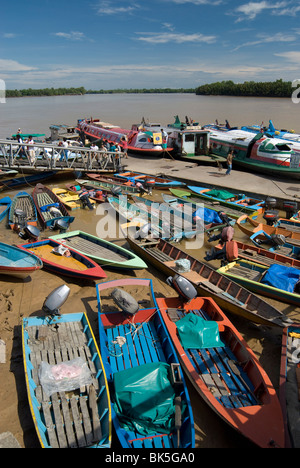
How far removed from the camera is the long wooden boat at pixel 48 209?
14.1 meters

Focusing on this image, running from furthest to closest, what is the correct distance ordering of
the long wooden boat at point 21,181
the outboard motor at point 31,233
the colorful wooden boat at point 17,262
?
1. the long wooden boat at point 21,181
2. the outboard motor at point 31,233
3. the colorful wooden boat at point 17,262

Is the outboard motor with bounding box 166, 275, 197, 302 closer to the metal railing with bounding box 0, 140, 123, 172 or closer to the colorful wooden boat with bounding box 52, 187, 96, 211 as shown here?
the colorful wooden boat with bounding box 52, 187, 96, 211

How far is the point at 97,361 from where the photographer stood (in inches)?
260

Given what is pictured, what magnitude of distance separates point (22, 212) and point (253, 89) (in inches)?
3833

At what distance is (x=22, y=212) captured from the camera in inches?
570

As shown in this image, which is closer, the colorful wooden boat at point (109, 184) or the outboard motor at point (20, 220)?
the outboard motor at point (20, 220)

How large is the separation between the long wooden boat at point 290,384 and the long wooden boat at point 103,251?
16.5ft

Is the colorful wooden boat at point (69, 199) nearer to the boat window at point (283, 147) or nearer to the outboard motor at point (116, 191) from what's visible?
the outboard motor at point (116, 191)

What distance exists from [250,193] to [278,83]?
84517 millimetres

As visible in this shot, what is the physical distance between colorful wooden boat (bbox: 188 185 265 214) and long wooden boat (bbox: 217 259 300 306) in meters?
5.55

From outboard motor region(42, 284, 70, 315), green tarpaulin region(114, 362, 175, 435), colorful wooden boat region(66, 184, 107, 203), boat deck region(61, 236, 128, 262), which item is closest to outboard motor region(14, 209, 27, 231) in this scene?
boat deck region(61, 236, 128, 262)

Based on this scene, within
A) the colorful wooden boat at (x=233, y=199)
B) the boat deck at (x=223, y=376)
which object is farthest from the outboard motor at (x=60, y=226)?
the boat deck at (x=223, y=376)

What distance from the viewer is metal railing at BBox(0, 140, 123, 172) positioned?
18406 mm
